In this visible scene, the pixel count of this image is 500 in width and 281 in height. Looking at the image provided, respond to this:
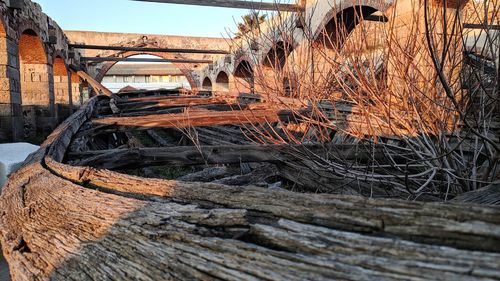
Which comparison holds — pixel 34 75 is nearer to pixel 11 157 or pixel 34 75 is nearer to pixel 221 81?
pixel 11 157

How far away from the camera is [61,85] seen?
41.1 feet

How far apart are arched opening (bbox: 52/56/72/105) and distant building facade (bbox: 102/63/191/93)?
52.1 ft

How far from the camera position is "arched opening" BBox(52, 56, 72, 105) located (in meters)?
12.3

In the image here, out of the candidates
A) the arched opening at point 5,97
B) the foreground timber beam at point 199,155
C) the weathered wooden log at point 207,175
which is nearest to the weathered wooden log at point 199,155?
the foreground timber beam at point 199,155

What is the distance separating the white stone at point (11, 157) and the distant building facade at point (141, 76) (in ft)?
81.0

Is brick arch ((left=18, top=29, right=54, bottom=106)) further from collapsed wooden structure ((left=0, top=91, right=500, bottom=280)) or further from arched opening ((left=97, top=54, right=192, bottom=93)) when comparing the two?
arched opening ((left=97, top=54, right=192, bottom=93))

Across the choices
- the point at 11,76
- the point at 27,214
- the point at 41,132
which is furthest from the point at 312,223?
the point at 41,132

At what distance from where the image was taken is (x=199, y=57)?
2102 cm

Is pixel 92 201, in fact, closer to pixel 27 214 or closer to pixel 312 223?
pixel 27 214

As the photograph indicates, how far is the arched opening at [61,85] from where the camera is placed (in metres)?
12.3

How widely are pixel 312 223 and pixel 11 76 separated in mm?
7258

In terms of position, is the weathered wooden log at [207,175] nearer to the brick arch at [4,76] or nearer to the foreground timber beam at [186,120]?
the foreground timber beam at [186,120]

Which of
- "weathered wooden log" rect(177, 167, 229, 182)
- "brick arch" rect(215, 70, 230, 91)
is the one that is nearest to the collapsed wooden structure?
"weathered wooden log" rect(177, 167, 229, 182)

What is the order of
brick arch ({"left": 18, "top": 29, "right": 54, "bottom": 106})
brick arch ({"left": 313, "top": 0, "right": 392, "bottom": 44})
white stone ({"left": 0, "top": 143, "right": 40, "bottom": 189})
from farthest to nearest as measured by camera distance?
1. brick arch ({"left": 18, "top": 29, "right": 54, "bottom": 106})
2. brick arch ({"left": 313, "top": 0, "right": 392, "bottom": 44})
3. white stone ({"left": 0, "top": 143, "right": 40, "bottom": 189})
